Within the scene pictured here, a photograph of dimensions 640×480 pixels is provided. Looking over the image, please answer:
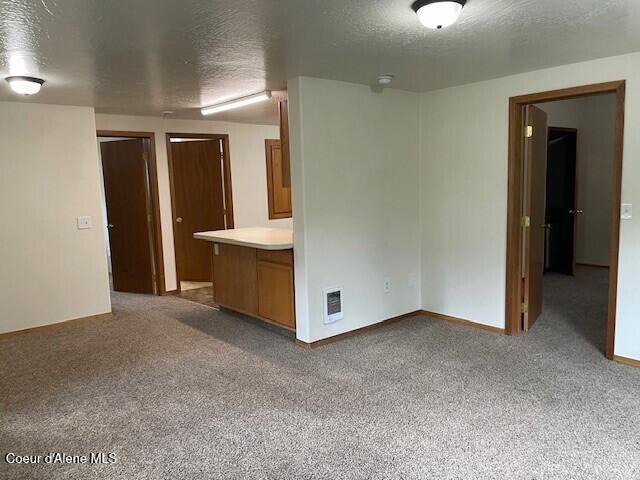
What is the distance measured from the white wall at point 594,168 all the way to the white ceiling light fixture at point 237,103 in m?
4.24

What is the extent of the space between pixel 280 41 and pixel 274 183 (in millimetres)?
4048

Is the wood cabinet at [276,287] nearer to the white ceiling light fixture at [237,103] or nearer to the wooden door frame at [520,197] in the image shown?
the white ceiling light fixture at [237,103]

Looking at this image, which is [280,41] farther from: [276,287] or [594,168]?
[594,168]

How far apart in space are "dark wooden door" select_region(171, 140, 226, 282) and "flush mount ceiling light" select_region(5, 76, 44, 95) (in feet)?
8.85

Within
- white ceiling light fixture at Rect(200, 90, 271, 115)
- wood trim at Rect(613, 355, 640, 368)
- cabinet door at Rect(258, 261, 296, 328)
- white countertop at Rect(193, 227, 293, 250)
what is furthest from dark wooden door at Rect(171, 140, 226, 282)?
wood trim at Rect(613, 355, 640, 368)

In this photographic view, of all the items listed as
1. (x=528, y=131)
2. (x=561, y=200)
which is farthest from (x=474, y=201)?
(x=561, y=200)

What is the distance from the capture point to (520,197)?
13.3ft

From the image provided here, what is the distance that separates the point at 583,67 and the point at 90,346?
4.41 metres

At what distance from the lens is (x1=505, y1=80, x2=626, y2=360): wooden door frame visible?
335cm

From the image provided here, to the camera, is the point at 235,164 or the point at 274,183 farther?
the point at 274,183

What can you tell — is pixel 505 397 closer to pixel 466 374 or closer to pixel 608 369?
pixel 466 374

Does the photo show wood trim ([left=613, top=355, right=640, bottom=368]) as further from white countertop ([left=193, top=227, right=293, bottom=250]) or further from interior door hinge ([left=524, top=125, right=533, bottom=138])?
white countertop ([left=193, top=227, right=293, bottom=250])

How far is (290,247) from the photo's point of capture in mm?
3986

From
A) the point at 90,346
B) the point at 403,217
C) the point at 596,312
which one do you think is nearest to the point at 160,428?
the point at 90,346
